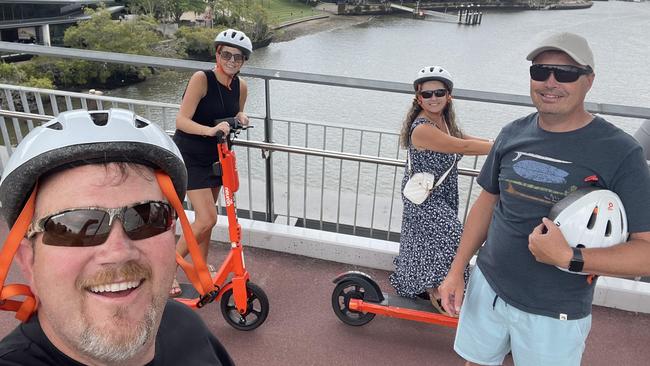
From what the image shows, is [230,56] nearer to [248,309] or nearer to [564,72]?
[248,309]

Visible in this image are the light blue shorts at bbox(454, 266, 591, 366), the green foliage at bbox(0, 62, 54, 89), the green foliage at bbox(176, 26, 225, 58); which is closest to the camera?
the light blue shorts at bbox(454, 266, 591, 366)

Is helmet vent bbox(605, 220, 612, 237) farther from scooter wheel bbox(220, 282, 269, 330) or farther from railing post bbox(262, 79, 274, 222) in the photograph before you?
railing post bbox(262, 79, 274, 222)

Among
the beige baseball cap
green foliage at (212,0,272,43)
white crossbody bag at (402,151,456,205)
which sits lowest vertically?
green foliage at (212,0,272,43)

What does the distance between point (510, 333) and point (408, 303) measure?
0.95 m

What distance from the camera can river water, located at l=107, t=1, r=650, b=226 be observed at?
14.4m

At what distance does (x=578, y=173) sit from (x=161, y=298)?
4.27ft

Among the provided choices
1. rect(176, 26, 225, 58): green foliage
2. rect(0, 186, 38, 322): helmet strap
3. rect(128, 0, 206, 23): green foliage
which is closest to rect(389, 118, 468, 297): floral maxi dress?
rect(0, 186, 38, 322): helmet strap

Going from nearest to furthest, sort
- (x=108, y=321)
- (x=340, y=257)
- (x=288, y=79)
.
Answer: (x=108, y=321), (x=288, y=79), (x=340, y=257)

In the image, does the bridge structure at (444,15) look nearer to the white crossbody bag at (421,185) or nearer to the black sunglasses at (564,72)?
the white crossbody bag at (421,185)

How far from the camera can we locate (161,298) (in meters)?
0.98

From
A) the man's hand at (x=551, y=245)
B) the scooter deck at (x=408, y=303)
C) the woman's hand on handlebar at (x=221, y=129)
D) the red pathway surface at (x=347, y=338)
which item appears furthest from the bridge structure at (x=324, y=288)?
the man's hand at (x=551, y=245)

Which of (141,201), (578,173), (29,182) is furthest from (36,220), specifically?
(578,173)

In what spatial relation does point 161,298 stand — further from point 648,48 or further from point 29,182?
point 648,48

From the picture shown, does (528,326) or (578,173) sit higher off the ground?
(578,173)
